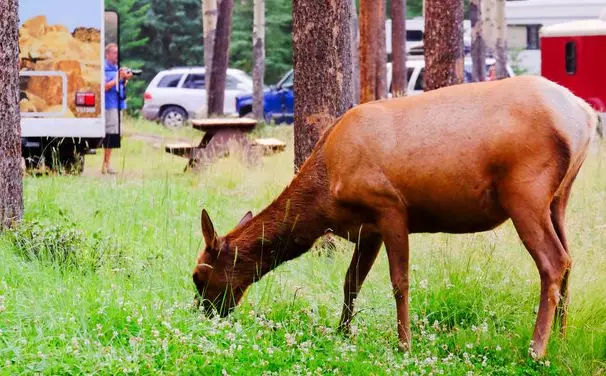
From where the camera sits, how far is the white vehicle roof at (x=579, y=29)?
80.5ft

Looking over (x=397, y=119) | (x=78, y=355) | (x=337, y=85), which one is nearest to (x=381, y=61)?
(x=337, y=85)

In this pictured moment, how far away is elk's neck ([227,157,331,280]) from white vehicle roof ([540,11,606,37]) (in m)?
18.2

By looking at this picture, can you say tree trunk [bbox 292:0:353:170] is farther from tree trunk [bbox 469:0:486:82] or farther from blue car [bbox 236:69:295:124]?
blue car [bbox 236:69:295:124]

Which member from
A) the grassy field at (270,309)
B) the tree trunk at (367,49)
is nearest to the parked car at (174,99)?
the tree trunk at (367,49)

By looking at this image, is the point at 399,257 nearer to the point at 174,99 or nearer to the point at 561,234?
the point at 561,234

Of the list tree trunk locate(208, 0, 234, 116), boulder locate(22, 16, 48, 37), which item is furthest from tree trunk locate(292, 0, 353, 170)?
tree trunk locate(208, 0, 234, 116)

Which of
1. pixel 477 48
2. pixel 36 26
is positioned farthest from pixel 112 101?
pixel 477 48

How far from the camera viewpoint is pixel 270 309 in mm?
7590

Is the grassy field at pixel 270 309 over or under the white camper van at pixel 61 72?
under

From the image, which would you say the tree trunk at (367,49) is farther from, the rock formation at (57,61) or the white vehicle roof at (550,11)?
the white vehicle roof at (550,11)

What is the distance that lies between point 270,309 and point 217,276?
1.33 ft

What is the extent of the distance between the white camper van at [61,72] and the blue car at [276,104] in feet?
56.3

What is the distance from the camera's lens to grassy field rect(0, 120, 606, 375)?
6.42 metres

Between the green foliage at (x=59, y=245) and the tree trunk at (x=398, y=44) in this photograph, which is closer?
the green foliage at (x=59, y=245)
